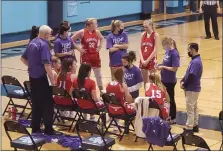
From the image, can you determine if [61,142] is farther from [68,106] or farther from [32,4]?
[32,4]

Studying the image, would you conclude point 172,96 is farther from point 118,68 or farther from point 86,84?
point 86,84

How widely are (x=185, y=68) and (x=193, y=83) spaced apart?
524 centimetres

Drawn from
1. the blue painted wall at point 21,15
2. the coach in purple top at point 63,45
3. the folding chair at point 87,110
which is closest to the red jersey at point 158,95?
the folding chair at point 87,110

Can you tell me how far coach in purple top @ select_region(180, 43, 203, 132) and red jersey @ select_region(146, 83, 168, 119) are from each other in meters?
0.68

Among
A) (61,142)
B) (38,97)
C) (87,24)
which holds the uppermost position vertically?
(87,24)

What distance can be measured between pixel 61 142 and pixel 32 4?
36.3ft

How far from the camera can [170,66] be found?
9484mm

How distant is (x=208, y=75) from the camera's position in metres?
13.5

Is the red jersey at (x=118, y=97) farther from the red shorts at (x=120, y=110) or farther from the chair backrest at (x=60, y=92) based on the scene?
the chair backrest at (x=60, y=92)

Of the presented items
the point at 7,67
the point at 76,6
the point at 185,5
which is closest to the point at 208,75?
the point at 7,67

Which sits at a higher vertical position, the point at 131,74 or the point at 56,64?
the point at 56,64

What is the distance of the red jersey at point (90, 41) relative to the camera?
34.9ft

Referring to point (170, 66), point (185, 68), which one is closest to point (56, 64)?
point (170, 66)

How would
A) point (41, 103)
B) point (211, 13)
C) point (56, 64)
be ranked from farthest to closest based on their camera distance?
point (211, 13)
point (56, 64)
point (41, 103)
